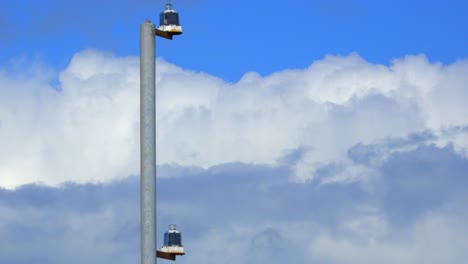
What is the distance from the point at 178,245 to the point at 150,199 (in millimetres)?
1842

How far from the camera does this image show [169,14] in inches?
1275

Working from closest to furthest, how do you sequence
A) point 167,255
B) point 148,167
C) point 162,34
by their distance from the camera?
1. point 167,255
2. point 148,167
3. point 162,34

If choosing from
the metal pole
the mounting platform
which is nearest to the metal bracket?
the metal pole

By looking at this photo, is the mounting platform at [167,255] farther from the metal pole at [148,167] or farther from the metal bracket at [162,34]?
the metal bracket at [162,34]

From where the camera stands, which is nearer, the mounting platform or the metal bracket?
the mounting platform

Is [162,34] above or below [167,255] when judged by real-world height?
above

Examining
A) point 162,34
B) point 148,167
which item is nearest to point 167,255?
point 148,167

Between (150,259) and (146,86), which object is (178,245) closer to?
(150,259)

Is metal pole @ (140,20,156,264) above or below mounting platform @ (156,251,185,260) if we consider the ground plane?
above

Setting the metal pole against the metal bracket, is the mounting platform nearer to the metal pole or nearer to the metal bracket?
the metal pole

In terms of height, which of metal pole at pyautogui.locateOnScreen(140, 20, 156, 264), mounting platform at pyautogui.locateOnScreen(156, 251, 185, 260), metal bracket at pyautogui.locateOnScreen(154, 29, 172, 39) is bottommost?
mounting platform at pyautogui.locateOnScreen(156, 251, 185, 260)

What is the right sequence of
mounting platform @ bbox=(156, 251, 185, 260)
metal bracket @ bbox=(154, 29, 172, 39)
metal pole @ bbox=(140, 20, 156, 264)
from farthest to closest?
metal bracket @ bbox=(154, 29, 172, 39) < metal pole @ bbox=(140, 20, 156, 264) < mounting platform @ bbox=(156, 251, 185, 260)

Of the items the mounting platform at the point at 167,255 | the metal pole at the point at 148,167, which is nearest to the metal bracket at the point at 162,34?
the metal pole at the point at 148,167

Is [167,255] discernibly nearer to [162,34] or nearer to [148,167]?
[148,167]
